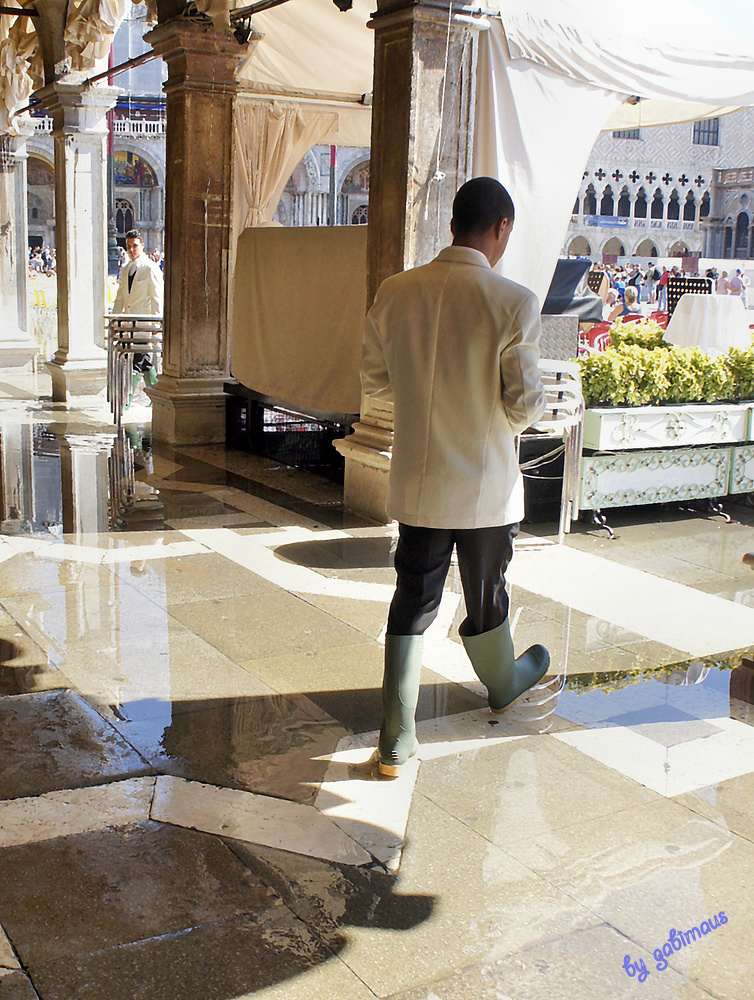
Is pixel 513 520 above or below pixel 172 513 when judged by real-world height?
above

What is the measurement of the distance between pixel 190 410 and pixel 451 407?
217 inches

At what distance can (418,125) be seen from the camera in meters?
5.33

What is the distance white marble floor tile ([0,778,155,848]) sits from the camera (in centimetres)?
257

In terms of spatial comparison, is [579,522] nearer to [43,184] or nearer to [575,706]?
[575,706]

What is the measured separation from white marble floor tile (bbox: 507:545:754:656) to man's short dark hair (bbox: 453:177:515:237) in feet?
6.41

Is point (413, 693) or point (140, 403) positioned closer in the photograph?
point (413, 693)

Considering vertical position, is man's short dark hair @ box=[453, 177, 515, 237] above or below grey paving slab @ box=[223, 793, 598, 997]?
above

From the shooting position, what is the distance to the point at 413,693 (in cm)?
288

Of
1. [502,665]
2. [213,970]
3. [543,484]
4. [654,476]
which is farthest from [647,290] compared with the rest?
[213,970]

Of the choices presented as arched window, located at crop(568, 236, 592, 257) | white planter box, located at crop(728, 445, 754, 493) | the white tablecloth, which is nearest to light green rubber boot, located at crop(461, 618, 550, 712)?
white planter box, located at crop(728, 445, 754, 493)

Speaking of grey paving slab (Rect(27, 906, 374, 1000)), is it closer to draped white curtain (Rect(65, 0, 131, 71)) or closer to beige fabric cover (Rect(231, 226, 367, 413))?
beige fabric cover (Rect(231, 226, 367, 413))

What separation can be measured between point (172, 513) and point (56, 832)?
11.2 feet

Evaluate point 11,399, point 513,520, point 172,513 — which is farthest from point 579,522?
point 11,399

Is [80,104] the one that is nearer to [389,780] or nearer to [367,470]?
[367,470]
